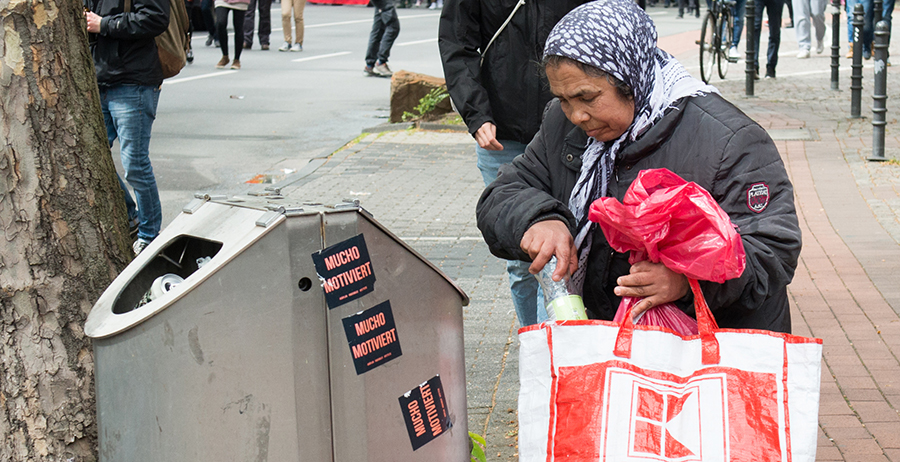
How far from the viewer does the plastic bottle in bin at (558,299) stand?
84.3 inches

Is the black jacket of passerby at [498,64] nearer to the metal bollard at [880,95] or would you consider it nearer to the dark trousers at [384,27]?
the metal bollard at [880,95]

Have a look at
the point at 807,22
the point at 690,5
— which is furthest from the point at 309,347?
the point at 690,5

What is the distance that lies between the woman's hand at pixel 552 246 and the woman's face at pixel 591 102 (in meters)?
0.25

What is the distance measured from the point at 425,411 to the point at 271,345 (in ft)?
1.50

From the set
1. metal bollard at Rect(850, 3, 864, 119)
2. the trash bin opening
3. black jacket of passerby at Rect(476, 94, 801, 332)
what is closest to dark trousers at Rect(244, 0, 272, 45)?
metal bollard at Rect(850, 3, 864, 119)

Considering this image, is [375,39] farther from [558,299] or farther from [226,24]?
[558,299]

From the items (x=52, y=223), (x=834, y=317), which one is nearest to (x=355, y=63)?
(x=834, y=317)

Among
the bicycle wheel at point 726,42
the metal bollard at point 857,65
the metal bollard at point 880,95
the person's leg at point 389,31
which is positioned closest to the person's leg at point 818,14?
the bicycle wheel at point 726,42

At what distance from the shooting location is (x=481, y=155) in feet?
12.3

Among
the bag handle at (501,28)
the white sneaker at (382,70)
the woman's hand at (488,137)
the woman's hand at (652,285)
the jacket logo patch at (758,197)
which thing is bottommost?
the white sneaker at (382,70)

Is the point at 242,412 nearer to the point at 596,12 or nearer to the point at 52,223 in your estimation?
the point at 52,223

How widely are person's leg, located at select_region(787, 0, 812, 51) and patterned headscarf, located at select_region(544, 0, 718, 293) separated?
13.7m

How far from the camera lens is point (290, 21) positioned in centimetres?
1778

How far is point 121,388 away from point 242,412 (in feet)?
0.83
